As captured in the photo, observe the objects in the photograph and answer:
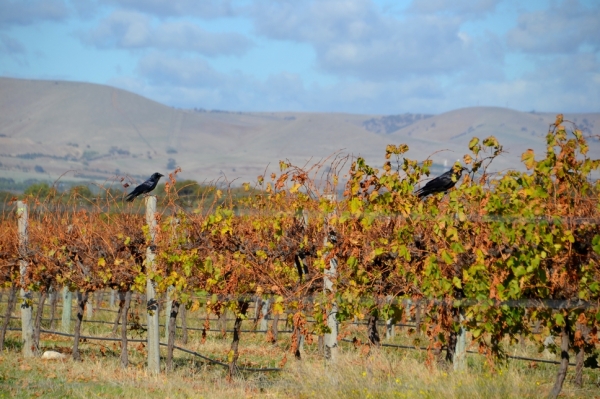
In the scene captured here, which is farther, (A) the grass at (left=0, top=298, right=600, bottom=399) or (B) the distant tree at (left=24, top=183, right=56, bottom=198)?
(B) the distant tree at (left=24, top=183, right=56, bottom=198)

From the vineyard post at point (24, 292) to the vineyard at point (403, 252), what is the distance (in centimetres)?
245

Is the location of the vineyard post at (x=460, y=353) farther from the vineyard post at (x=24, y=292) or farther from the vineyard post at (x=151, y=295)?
the vineyard post at (x=24, y=292)

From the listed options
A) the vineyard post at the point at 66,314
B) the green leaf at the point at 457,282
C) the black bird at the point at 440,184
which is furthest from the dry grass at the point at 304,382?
the vineyard post at the point at 66,314

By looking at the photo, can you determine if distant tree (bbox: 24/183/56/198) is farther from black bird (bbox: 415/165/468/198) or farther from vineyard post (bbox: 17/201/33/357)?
black bird (bbox: 415/165/468/198)

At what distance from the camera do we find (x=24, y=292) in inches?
530

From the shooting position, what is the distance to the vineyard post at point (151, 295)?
10727mm

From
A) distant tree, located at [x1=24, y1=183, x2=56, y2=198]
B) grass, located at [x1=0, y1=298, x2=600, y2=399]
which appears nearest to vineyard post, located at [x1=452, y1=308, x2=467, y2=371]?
grass, located at [x1=0, y1=298, x2=600, y2=399]

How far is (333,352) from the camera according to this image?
31.3 feet

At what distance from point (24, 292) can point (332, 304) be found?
6892 millimetres

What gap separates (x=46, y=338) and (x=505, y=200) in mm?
13774

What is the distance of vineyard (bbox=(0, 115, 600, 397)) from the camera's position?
7.38 metres

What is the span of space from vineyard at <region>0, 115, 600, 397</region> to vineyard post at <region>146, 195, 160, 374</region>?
0.06 feet

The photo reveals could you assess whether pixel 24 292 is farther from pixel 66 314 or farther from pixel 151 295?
pixel 66 314

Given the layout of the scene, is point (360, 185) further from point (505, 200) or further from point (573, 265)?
point (573, 265)
